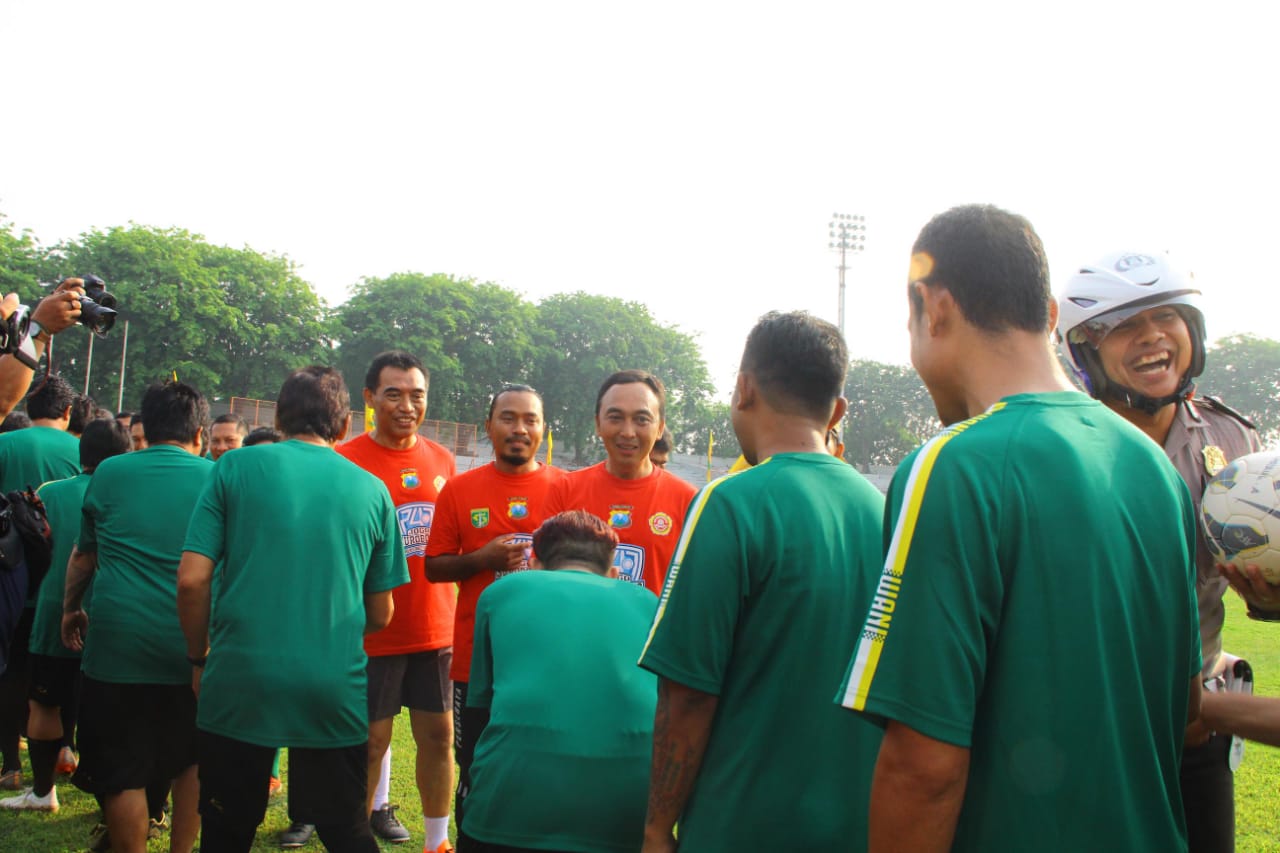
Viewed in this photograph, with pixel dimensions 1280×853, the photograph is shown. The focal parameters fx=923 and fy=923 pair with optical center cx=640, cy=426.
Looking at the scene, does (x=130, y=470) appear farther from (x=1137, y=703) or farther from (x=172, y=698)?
(x=1137, y=703)

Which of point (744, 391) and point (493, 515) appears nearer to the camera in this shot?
point (744, 391)

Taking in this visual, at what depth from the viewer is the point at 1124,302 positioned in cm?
280

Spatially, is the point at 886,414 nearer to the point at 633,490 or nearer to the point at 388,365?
the point at 388,365

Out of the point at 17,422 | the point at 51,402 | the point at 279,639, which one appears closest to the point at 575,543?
the point at 279,639

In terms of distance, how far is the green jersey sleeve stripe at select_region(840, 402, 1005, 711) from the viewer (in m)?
1.57

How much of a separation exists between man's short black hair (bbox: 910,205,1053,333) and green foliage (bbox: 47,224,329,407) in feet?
167

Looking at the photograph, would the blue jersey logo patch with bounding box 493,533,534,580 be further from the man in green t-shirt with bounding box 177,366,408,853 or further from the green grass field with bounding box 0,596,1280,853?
the green grass field with bounding box 0,596,1280,853

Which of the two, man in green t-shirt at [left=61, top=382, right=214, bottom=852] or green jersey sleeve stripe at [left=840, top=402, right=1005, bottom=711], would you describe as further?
man in green t-shirt at [left=61, top=382, right=214, bottom=852]

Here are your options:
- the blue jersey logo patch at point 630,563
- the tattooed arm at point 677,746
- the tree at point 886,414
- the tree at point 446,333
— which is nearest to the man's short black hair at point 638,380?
the blue jersey logo patch at point 630,563

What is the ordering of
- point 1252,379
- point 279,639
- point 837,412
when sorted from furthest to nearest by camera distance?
point 1252,379 → point 279,639 → point 837,412

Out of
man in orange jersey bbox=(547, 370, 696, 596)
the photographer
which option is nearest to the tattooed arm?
man in orange jersey bbox=(547, 370, 696, 596)

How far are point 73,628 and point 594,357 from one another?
2442 inches

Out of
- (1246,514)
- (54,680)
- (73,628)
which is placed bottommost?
(54,680)

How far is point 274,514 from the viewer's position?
3.74m
